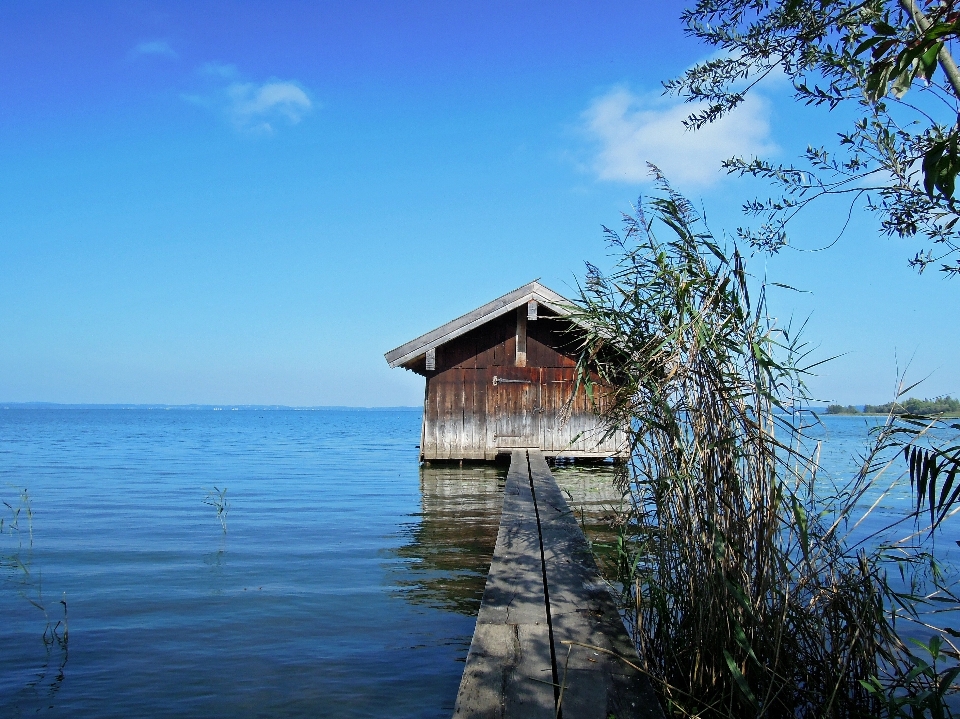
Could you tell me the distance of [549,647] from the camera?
10.7 ft

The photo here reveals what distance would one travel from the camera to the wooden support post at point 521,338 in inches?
571

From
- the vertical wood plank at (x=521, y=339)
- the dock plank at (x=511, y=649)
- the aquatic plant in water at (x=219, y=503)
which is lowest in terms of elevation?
the aquatic plant in water at (x=219, y=503)

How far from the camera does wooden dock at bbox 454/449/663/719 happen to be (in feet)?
8.96

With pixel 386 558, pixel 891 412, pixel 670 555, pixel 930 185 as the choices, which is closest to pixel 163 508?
pixel 386 558

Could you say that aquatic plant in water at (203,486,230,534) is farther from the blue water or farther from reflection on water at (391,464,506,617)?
reflection on water at (391,464,506,617)

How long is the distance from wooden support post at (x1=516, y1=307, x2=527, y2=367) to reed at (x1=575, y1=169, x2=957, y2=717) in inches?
416

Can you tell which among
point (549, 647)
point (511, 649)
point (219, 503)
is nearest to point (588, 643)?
point (549, 647)

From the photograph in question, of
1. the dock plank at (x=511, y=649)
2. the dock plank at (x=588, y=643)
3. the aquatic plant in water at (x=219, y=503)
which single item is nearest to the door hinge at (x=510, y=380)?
the aquatic plant in water at (x=219, y=503)

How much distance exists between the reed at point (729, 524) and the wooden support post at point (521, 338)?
10.6 meters

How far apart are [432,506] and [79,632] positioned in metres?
6.03

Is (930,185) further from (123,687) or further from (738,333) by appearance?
(123,687)

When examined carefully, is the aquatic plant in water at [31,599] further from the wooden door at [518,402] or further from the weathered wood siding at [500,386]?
the wooden door at [518,402]

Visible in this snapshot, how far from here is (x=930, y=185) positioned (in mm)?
2338

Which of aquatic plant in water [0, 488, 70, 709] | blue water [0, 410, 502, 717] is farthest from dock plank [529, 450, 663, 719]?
aquatic plant in water [0, 488, 70, 709]
